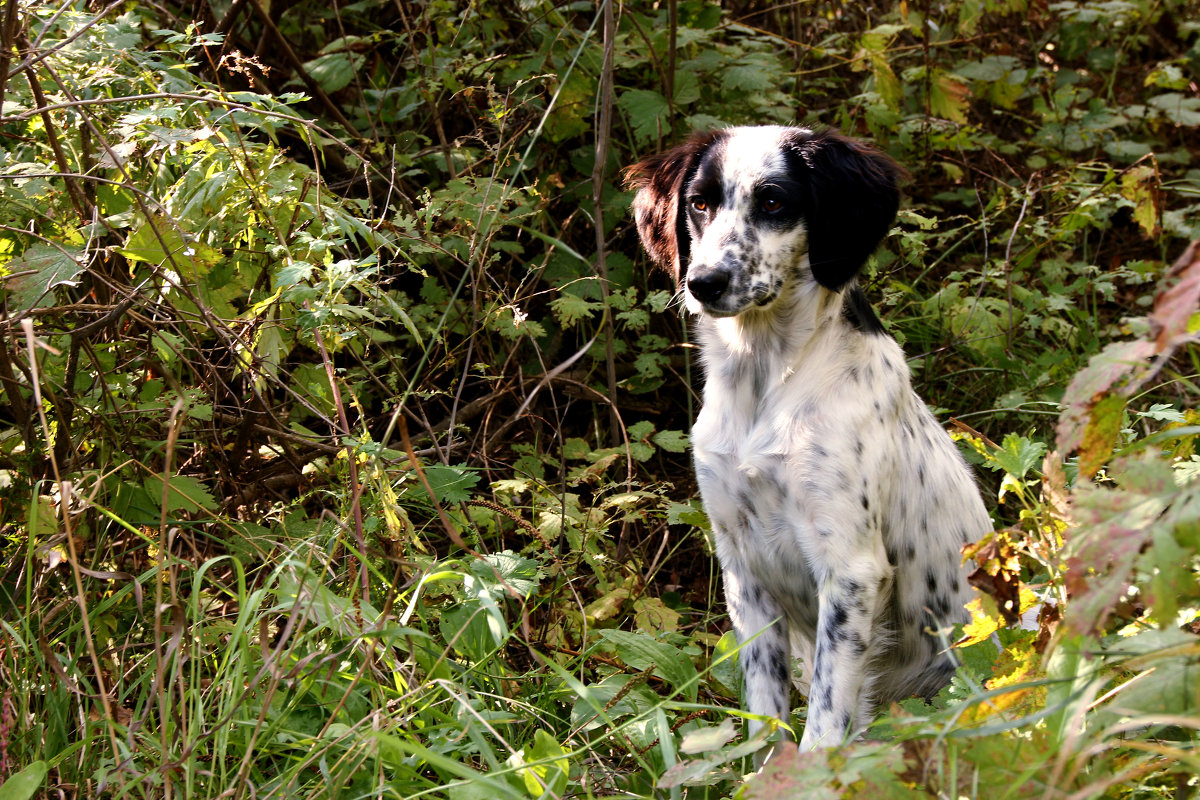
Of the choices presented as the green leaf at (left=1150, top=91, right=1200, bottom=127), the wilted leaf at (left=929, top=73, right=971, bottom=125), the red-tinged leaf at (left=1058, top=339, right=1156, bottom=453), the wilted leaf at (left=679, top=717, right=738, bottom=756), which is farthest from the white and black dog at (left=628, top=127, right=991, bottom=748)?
the green leaf at (left=1150, top=91, right=1200, bottom=127)

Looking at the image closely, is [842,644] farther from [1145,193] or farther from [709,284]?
[1145,193]

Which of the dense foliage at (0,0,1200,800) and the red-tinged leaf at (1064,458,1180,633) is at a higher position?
the red-tinged leaf at (1064,458,1180,633)

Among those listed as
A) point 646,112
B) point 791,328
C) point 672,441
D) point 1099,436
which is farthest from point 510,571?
point 646,112

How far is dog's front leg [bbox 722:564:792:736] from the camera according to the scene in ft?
9.13

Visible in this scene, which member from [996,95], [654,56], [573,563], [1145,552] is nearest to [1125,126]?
[996,95]

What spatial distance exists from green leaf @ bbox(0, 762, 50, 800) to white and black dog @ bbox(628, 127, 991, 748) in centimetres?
148

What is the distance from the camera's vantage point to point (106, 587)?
2.75 metres

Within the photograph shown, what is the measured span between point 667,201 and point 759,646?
119 centimetres

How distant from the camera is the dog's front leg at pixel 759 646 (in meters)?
2.78

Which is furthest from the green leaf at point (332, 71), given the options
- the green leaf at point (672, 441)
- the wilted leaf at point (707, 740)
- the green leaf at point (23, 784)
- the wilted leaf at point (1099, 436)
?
the wilted leaf at point (1099, 436)

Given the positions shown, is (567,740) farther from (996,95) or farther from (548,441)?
(996,95)

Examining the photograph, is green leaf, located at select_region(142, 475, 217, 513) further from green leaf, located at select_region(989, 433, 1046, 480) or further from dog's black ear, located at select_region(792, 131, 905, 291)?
green leaf, located at select_region(989, 433, 1046, 480)

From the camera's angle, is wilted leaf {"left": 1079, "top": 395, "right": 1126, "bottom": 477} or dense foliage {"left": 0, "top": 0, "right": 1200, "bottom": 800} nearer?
wilted leaf {"left": 1079, "top": 395, "right": 1126, "bottom": 477}

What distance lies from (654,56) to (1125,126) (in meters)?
2.93
